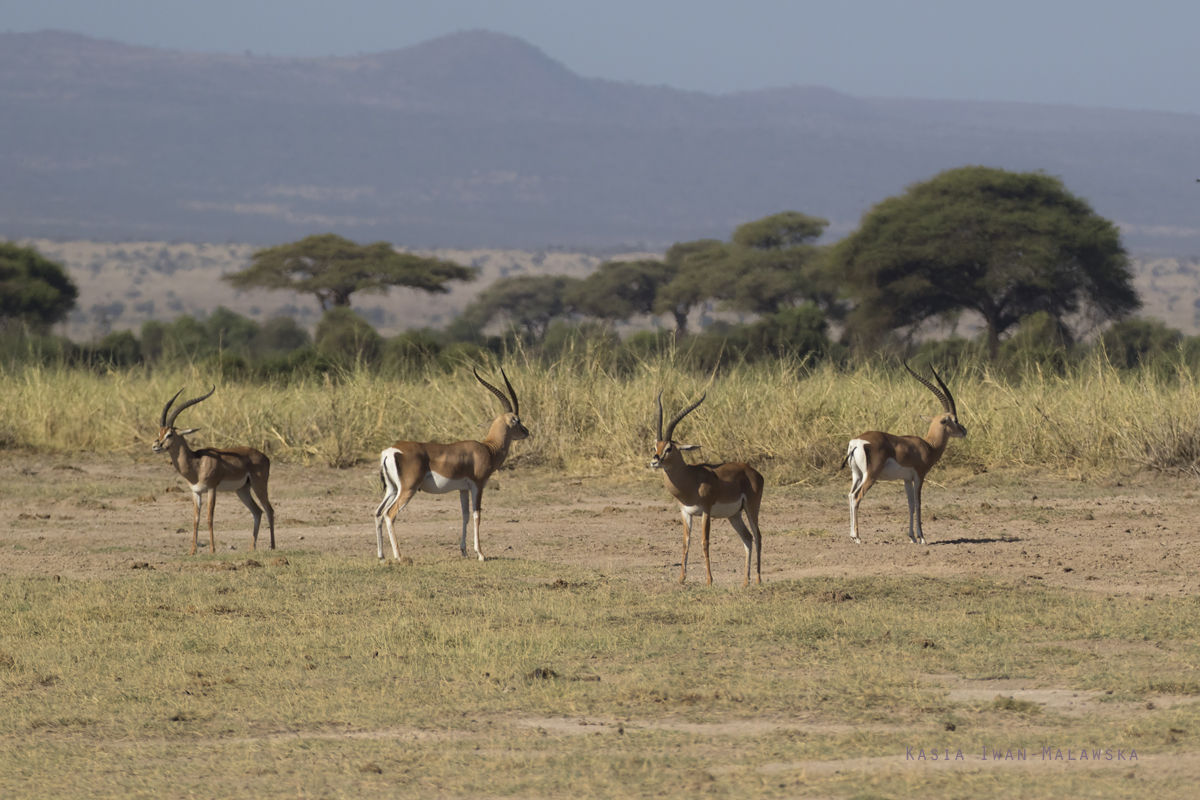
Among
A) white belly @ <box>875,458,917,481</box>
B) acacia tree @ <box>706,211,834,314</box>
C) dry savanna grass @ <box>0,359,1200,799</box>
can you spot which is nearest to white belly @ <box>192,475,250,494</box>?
dry savanna grass @ <box>0,359,1200,799</box>

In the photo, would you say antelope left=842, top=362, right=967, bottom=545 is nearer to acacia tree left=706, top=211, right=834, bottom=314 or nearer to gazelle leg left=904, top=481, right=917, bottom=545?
gazelle leg left=904, top=481, right=917, bottom=545

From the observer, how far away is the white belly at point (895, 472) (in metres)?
10.9

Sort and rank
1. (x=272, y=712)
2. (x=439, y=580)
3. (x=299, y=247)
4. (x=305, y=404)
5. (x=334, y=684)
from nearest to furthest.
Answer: (x=272, y=712) → (x=334, y=684) → (x=439, y=580) → (x=305, y=404) → (x=299, y=247)

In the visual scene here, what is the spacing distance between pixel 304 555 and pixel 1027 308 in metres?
30.1

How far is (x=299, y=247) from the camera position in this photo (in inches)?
1789

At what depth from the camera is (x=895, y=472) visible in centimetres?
1093

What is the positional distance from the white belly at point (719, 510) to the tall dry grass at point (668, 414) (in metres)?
6.33

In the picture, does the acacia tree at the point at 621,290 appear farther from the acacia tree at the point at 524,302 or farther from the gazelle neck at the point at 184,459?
the gazelle neck at the point at 184,459

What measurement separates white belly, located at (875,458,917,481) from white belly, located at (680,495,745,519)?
2.48 metres

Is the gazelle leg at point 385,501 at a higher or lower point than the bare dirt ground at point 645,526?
higher

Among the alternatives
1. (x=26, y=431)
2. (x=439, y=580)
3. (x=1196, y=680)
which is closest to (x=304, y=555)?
(x=439, y=580)

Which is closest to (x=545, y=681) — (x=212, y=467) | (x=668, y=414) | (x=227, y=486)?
(x=212, y=467)

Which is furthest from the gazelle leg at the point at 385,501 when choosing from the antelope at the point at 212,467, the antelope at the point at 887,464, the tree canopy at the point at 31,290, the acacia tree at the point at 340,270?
the acacia tree at the point at 340,270

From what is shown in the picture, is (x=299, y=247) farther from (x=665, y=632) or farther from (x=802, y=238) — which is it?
(x=665, y=632)
